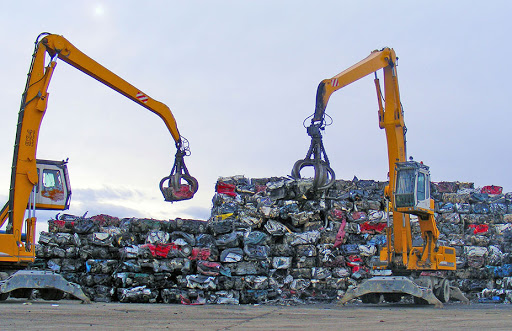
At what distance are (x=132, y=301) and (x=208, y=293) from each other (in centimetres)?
178

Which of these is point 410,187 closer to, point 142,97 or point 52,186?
Result: point 142,97

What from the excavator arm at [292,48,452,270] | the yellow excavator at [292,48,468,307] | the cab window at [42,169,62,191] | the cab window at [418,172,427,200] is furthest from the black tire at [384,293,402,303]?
the cab window at [42,169,62,191]

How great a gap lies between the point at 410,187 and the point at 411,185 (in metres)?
0.05

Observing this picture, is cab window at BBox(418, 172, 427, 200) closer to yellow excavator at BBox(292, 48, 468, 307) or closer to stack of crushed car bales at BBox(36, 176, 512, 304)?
yellow excavator at BBox(292, 48, 468, 307)

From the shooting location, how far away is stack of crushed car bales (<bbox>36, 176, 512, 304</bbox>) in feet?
51.7

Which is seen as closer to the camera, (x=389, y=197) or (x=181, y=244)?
(x=389, y=197)

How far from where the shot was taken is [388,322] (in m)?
8.71

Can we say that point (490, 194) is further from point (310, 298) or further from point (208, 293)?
point (208, 293)

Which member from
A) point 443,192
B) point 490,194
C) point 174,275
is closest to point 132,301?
point 174,275

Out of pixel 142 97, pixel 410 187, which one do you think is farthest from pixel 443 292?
pixel 142 97

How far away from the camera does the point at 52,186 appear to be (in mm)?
13938

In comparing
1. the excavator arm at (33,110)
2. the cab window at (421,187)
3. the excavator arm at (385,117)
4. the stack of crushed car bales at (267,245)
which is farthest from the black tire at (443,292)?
the excavator arm at (33,110)

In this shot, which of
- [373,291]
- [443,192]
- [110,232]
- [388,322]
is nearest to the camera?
[388,322]

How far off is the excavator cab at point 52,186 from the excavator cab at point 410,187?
6999mm
